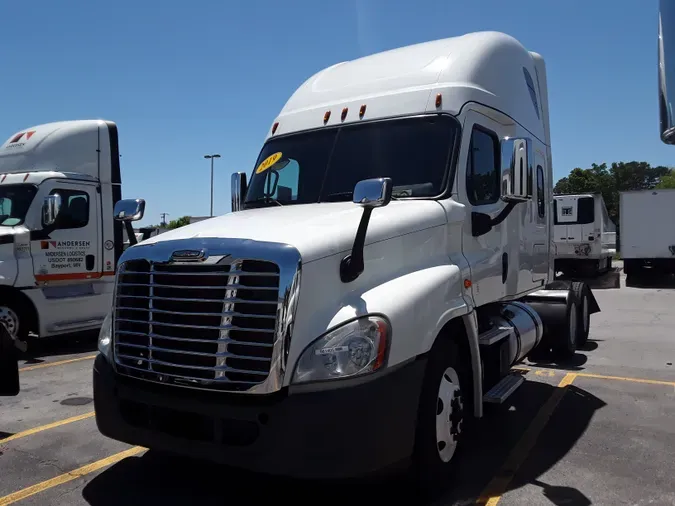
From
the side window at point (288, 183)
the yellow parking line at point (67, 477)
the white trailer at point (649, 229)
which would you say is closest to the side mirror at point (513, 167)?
the side window at point (288, 183)

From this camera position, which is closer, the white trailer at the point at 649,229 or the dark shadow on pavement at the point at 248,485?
the dark shadow on pavement at the point at 248,485

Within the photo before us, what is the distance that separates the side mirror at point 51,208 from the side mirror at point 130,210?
5.05m

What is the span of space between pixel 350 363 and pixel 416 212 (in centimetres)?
140

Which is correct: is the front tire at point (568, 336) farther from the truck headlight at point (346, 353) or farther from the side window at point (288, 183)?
the truck headlight at point (346, 353)

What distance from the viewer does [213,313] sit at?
3.55 metres

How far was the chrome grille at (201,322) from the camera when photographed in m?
3.45

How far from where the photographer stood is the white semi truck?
339cm

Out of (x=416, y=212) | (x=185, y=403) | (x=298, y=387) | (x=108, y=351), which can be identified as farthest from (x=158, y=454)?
(x=416, y=212)

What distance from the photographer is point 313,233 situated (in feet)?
12.3

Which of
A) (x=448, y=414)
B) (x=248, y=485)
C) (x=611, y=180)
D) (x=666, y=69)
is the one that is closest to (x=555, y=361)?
(x=448, y=414)

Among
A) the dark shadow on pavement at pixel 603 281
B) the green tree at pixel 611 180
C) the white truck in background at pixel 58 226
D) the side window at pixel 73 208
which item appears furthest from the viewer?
the green tree at pixel 611 180

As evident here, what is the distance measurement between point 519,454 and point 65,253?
7.63m

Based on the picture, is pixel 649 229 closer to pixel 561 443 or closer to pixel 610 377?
pixel 610 377

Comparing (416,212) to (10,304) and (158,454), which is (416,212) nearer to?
(158,454)
